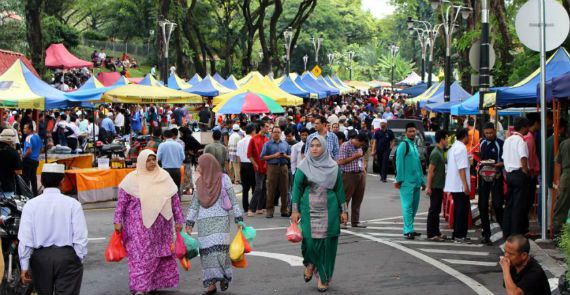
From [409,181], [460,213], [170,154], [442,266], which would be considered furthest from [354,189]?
[442,266]

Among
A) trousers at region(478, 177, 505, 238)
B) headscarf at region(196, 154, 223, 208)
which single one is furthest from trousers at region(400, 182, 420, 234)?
headscarf at region(196, 154, 223, 208)

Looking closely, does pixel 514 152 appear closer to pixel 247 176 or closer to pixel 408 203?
pixel 408 203

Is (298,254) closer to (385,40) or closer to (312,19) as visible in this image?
(312,19)

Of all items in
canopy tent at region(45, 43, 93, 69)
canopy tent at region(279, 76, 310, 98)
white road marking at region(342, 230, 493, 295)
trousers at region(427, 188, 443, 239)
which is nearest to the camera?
white road marking at region(342, 230, 493, 295)

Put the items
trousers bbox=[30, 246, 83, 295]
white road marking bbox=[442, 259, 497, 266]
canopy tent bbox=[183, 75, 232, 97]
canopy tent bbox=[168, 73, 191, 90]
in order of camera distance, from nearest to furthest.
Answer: trousers bbox=[30, 246, 83, 295] < white road marking bbox=[442, 259, 497, 266] < canopy tent bbox=[183, 75, 232, 97] < canopy tent bbox=[168, 73, 191, 90]

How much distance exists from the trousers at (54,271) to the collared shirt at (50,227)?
0.06 meters

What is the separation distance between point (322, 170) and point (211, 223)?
4.48ft

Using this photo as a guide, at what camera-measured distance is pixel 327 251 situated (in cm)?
1012

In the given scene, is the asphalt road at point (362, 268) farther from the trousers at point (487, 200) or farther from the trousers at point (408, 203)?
the trousers at point (487, 200)

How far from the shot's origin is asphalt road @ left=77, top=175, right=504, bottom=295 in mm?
10297

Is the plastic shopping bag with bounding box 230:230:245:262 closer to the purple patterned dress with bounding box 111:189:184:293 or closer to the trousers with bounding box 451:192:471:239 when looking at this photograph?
the purple patterned dress with bounding box 111:189:184:293

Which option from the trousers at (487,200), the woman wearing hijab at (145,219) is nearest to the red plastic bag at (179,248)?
the woman wearing hijab at (145,219)

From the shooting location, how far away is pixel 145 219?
9844 mm

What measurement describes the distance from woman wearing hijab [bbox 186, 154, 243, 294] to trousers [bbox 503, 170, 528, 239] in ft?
14.6
